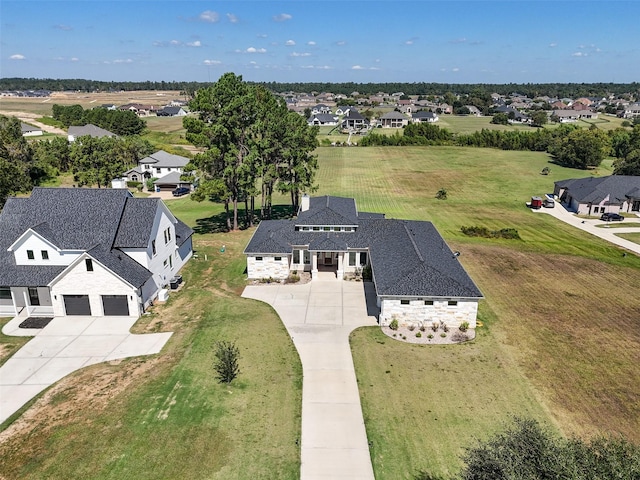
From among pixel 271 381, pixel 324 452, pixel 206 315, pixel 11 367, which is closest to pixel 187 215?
pixel 206 315

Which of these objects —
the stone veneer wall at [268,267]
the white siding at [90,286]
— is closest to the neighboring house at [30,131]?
the white siding at [90,286]

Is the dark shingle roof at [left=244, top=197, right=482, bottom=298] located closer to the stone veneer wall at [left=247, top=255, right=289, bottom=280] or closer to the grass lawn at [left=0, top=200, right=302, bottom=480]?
the stone veneer wall at [left=247, top=255, right=289, bottom=280]

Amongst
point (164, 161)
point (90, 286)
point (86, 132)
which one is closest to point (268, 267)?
point (90, 286)

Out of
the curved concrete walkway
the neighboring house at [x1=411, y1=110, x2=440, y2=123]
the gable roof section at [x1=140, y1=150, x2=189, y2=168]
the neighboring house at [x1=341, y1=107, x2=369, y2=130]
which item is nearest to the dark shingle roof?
the curved concrete walkway

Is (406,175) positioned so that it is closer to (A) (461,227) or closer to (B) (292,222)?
(A) (461,227)

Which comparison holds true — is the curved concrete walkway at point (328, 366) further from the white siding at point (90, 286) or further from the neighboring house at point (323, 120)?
the neighboring house at point (323, 120)

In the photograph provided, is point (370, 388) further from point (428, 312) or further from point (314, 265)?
point (314, 265)
